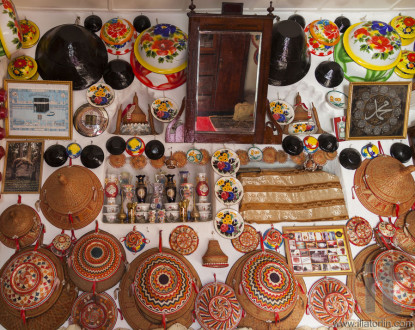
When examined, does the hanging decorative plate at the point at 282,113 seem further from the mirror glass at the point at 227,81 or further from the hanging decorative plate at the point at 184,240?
the hanging decorative plate at the point at 184,240

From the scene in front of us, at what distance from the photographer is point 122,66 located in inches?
112

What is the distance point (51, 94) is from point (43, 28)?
23.6 inches

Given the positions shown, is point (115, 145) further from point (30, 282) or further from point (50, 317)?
point (50, 317)

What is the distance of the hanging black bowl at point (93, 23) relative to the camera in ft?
9.55

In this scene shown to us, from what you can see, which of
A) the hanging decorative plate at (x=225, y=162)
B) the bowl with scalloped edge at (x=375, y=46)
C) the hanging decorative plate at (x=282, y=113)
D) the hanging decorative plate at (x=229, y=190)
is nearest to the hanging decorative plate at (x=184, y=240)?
the hanging decorative plate at (x=229, y=190)

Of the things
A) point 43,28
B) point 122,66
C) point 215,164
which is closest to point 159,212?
point 215,164

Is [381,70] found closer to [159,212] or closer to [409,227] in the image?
[409,227]

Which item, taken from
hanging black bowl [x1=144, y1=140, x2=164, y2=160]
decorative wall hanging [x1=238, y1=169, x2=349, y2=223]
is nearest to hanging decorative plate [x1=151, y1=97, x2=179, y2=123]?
hanging black bowl [x1=144, y1=140, x2=164, y2=160]

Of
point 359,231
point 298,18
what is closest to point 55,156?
point 298,18

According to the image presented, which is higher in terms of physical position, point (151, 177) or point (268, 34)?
point (268, 34)

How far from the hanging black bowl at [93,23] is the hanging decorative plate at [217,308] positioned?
2.20 metres

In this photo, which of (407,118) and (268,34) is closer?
(268,34)

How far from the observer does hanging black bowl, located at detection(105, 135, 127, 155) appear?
2721 mm

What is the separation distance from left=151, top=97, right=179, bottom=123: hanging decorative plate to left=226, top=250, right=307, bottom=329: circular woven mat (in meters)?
1.23
